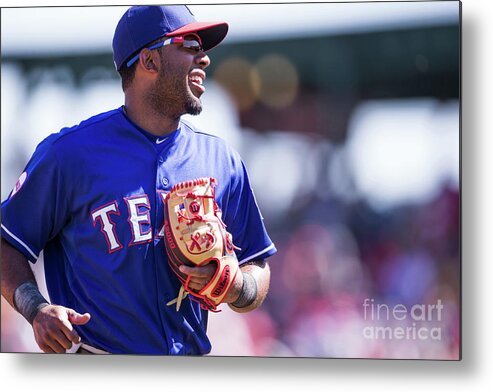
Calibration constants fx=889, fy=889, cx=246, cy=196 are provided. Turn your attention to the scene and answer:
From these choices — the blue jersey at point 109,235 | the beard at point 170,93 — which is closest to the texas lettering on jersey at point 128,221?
the blue jersey at point 109,235

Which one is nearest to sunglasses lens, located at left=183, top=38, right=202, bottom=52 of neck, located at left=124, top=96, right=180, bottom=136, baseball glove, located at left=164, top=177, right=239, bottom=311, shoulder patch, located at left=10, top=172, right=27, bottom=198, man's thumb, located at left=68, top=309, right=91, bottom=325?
neck, located at left=124, top=96, right=180, bottom=136

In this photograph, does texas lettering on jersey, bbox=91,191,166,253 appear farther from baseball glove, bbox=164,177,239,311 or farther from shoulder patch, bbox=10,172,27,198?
shoulder patch, bbox=10,172,27,198

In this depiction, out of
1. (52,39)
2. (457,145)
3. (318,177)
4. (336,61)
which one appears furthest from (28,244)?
(457,145)

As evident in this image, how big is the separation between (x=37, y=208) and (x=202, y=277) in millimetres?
681

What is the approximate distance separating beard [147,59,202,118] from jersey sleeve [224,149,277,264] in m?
0.30

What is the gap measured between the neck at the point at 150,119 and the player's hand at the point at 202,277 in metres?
0.55

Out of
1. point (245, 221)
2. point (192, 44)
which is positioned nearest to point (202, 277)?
point (245, 221)

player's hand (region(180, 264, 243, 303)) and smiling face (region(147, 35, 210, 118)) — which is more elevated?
smiling face (region(147, 35, 210, 118))

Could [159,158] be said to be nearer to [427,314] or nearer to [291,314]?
[291,314]

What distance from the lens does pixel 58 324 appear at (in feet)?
11.0

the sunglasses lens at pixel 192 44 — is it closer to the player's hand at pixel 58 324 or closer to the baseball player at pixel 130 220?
the baseball player at pixel 130 220

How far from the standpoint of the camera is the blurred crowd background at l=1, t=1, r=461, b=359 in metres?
3.42

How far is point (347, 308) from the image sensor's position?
3.46 meters

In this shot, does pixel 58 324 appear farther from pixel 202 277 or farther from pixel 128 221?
pixel 202 277
